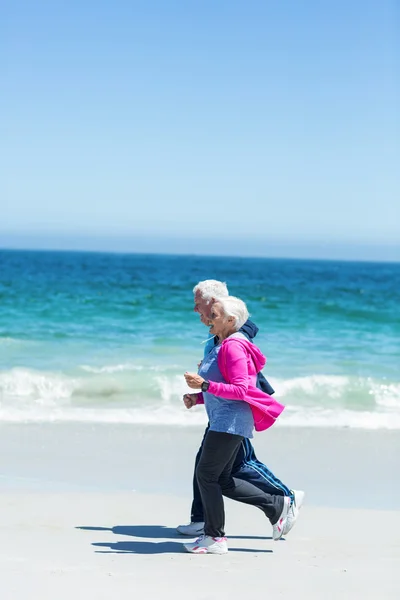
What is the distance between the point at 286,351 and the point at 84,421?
6.30 m

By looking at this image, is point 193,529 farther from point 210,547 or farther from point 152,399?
point 152,399

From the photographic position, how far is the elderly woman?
4121mm

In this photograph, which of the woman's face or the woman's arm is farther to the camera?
the woman's face

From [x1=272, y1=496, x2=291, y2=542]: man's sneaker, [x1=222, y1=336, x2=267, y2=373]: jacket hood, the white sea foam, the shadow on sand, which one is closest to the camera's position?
[x1=222, y1=336, x2=267, y2=373]: jacket hood

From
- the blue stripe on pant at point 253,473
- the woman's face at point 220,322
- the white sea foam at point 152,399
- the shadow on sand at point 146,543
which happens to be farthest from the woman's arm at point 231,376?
the white sea foam at point 152,399

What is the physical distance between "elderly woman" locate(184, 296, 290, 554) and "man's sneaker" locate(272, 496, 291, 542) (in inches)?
7.7

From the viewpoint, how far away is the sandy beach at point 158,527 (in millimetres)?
3807

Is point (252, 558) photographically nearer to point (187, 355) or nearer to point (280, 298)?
point (187, 355)

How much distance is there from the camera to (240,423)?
425 centimetres

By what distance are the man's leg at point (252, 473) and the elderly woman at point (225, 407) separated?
0.06 m

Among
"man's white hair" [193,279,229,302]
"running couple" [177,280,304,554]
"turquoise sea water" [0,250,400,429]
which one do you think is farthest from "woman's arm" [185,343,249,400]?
"turquoise sea water" [0,250,400,429]

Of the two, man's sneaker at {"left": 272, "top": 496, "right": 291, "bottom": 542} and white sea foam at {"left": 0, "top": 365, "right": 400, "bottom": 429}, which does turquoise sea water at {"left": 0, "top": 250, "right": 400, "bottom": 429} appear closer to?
white sea foam at {"left": 0, "top": 365, "right": 400, "bottom": 429}

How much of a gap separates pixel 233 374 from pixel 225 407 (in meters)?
0.23

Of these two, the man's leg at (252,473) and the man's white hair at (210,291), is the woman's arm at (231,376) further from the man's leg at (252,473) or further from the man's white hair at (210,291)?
the man's leg at (252,473)
